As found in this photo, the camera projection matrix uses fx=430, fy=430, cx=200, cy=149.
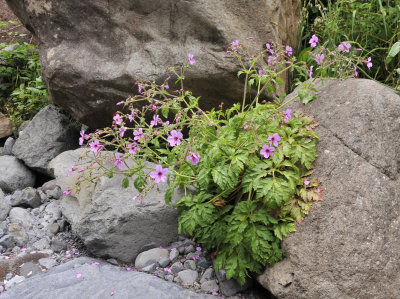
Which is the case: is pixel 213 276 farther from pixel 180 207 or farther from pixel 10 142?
pixel 10 142

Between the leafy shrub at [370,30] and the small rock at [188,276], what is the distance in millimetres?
2405

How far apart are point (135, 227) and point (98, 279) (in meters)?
0.49

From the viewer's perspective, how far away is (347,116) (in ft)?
9.21

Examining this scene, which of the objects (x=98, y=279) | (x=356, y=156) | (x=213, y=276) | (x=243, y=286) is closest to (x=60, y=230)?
(x=98, y=279)

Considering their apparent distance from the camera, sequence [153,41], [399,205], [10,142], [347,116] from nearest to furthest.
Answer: [399,205], [347,116], [153,41], [10,142]

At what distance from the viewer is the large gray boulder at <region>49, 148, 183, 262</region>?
3.07 m

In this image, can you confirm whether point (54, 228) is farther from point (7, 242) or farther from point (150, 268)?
point (150, 268)

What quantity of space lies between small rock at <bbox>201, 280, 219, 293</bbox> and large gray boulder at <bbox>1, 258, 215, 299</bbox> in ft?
0.35

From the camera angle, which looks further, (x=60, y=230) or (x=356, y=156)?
(x=60, y=230)

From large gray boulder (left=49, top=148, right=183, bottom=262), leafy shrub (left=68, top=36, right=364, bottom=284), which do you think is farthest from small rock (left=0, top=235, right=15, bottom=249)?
leafy shrub (left=68, top=36, right=364, bottom=284)

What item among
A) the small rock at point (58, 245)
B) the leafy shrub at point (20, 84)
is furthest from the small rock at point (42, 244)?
the leafy shrub at point (20, 84)

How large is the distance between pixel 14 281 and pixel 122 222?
2.76ft

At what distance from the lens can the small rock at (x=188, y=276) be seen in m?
2.84

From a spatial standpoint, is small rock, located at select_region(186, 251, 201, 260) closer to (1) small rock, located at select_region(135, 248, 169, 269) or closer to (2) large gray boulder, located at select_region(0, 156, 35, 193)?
(1) small rock, located at select_region(135, 248, 169, 269)
